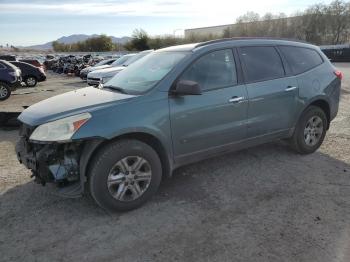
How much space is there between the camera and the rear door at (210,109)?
14.0 ft

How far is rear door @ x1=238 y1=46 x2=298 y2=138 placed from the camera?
191 inches

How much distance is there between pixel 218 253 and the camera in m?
3.26

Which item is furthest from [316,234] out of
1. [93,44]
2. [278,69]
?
[93,44]

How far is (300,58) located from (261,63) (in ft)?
2.86

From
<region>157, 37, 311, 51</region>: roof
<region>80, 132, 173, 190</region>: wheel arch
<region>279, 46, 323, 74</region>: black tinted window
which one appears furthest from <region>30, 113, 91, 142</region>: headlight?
<region>279, 46, 323, 74</region>: black tinted window

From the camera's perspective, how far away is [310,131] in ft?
18.7

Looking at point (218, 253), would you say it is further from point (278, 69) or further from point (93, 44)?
point (93, 44)

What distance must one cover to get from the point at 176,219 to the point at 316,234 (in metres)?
1.37

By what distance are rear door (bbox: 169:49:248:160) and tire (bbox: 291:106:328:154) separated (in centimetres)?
118

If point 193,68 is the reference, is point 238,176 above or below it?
below

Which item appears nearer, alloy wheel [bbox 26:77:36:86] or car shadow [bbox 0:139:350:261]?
car shadow [bbox 0:139:350:261]

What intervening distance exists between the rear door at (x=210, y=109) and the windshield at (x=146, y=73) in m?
0.29

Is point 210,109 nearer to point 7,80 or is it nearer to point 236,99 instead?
point 236,99

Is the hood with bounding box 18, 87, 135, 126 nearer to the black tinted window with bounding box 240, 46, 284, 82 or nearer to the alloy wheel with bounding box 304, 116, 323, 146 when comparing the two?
the black tinted window with bounding box 240, 46, 284, 82
